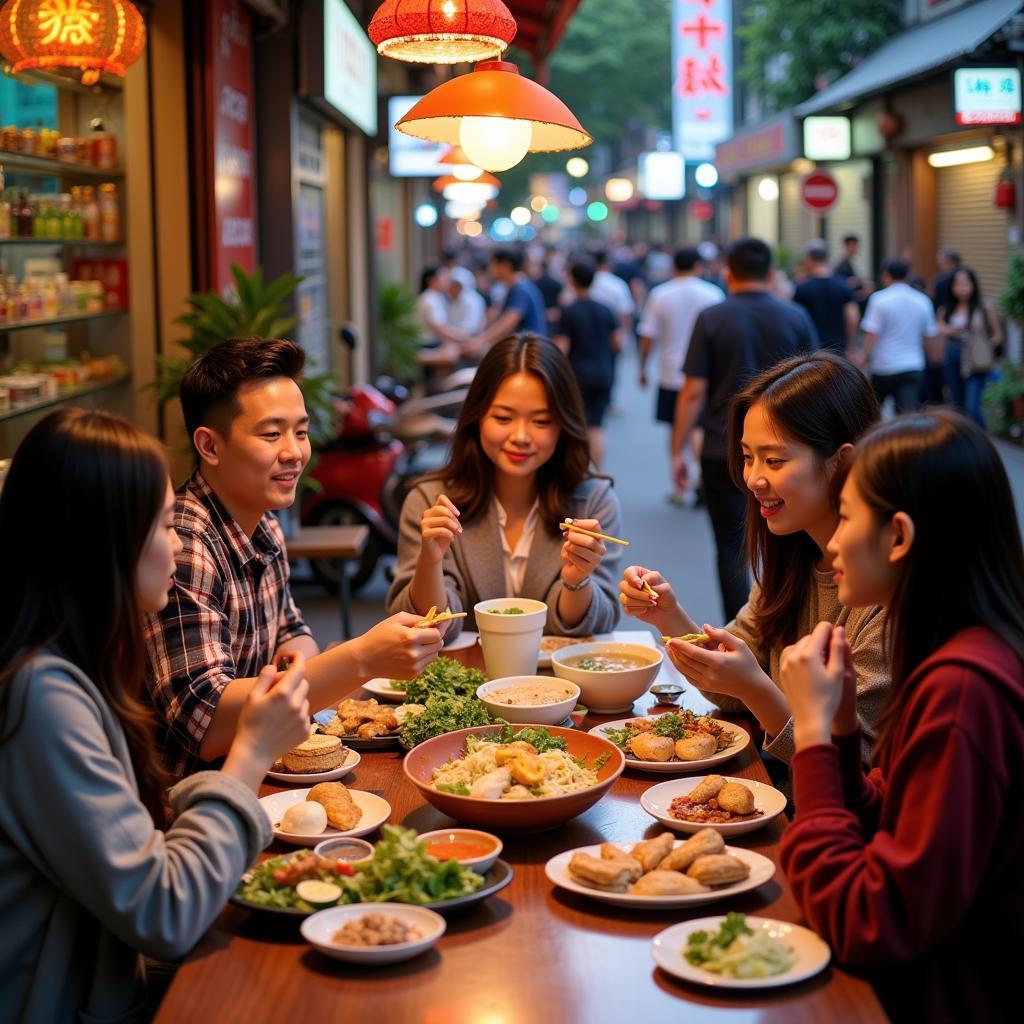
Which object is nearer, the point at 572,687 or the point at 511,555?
the point at 572,687

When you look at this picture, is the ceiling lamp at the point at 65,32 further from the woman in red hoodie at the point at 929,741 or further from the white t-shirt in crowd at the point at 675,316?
the white t-shirt in crowd at the point at 675,316

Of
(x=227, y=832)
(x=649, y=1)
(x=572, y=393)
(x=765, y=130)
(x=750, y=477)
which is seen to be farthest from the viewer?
(x=649, y=1)

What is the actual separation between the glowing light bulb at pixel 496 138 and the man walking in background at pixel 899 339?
8.80 m

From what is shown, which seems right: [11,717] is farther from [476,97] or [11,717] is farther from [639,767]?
[476,97]

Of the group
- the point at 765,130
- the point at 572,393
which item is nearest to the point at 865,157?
the point at 765,130

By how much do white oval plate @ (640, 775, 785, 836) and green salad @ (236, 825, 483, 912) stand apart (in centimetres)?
45

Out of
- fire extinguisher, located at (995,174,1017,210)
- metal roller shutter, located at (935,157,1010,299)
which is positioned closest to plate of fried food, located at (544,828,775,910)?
fire extinguisher, located at (995,174,1017,210)

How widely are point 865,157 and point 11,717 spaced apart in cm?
2137

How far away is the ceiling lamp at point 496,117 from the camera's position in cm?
347

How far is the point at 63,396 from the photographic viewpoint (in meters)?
6.58

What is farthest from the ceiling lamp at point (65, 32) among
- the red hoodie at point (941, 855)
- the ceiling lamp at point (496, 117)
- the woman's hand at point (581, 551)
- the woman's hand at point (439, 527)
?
the red hoodie at point (941, 855)

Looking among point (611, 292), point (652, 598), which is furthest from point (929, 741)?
point (611, 292)

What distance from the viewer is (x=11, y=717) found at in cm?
211

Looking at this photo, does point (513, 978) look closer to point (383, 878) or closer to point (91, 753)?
point (383, 878)
